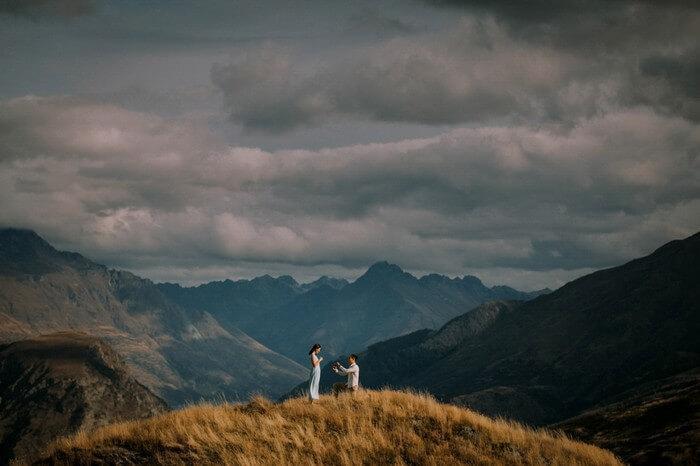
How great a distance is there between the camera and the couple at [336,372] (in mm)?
25172

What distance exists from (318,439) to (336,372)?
7474 mm

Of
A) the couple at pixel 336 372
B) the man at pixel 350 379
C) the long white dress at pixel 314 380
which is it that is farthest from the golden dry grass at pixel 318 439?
the man at pixel 350 379

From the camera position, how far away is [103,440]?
1961cm

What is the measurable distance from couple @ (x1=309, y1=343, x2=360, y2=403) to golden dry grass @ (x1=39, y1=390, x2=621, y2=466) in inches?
63.1

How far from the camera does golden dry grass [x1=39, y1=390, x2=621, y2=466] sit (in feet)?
59.9

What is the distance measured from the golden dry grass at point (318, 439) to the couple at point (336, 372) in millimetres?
1604

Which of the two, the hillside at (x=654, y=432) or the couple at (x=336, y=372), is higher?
the couple at (x=336, y=372)

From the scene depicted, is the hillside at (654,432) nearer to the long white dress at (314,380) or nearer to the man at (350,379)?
the man at (350,379)

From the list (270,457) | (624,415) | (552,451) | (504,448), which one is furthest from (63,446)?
(624,415)

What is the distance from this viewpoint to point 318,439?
1909 cm

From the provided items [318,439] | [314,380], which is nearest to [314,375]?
[314,380]

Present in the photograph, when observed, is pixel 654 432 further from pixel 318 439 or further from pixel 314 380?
pixel 318 439

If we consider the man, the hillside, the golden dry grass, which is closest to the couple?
the man

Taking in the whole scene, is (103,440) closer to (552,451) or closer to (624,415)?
(552,451)
